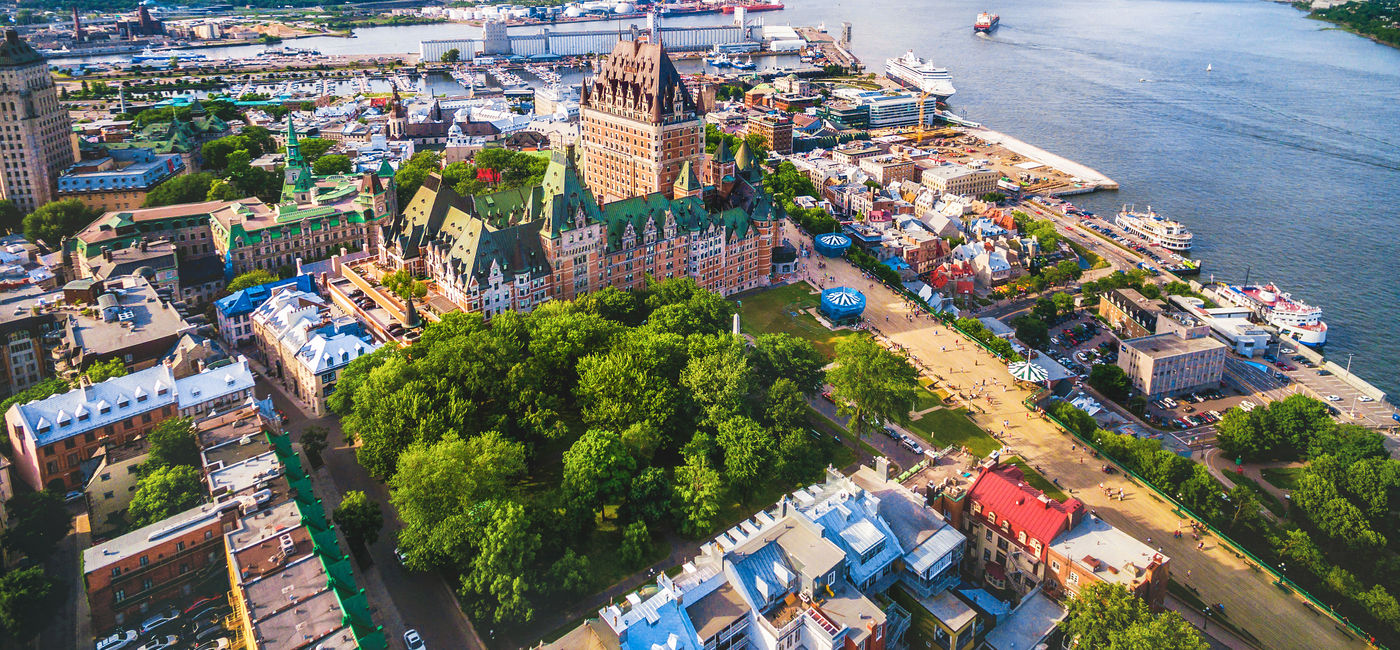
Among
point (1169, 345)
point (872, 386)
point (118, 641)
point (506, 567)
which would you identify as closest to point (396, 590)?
point (506, 567)

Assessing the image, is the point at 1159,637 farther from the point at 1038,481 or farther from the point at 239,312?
the point at 239,312

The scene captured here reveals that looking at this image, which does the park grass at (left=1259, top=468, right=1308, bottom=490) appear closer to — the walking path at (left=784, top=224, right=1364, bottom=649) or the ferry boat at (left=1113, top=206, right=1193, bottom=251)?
→ the walking path at (left=784, top=224, right=1364, bottom=649)

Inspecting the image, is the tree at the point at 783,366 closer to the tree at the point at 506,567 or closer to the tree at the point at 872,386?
the tree at the point at 872,386

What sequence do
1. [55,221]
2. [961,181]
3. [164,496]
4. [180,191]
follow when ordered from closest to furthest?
Answer: 1. [164,496]
2. [55,221]
3. [180,191]
4. [961,181]

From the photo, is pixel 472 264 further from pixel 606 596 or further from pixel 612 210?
pixel 606 596

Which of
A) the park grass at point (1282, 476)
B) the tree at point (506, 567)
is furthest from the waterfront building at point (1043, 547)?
the park grass at point (1282, 476)

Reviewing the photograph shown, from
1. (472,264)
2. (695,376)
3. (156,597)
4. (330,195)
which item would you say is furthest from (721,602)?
(330,195)
